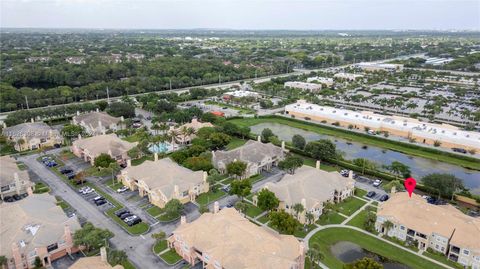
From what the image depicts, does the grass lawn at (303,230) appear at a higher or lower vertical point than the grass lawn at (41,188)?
lower

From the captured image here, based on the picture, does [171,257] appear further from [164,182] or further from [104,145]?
[104,145]

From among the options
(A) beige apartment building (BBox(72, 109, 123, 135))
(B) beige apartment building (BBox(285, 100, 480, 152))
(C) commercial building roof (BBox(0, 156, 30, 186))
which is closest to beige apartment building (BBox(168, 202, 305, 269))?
(C) commercial building roof (BBox(0, 156, 30, 186))

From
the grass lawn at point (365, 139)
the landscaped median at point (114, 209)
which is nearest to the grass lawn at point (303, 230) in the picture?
the landscaped median at point (114, 209)

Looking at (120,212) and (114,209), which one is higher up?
(120,212)

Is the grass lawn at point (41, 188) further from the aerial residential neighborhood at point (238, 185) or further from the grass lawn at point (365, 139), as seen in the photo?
the grass lawn at point (365, 139)

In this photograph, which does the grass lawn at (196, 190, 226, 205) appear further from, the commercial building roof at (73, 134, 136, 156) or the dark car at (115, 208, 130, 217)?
the commercial building roof at (73, 134, 136, 156)

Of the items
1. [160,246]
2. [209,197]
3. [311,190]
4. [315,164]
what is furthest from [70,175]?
[315,164]

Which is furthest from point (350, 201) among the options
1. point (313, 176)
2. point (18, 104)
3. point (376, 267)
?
point (18, 104)
